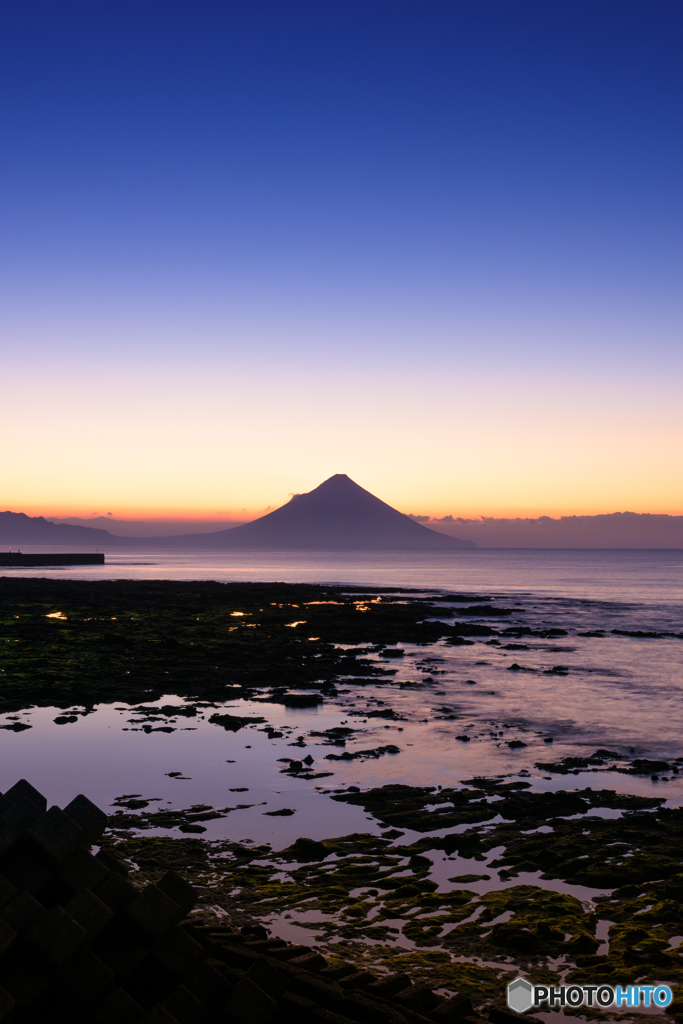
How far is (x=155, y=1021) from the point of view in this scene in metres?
3.04

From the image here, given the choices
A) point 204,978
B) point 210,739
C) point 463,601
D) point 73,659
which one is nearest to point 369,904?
point 204,978

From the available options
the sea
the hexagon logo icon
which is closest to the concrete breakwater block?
the hexagon logo icon

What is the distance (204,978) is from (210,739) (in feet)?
33.6

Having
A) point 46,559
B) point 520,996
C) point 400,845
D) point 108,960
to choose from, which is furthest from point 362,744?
point 46,559

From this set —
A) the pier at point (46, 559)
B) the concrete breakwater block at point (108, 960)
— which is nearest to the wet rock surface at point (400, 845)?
the concrete breakwater block at point (108, 960)

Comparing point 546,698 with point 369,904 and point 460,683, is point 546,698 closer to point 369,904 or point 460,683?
point 460,683

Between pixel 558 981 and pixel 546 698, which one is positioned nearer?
pixel 558 981

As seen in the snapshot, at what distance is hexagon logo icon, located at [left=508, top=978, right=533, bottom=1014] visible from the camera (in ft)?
17.2

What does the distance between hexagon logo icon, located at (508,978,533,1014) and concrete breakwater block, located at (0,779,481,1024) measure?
1467 millimetres

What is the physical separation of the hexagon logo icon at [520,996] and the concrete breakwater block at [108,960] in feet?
4.81

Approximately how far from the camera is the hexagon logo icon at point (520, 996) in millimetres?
5250

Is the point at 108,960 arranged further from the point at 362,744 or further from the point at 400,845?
the point at 362,744

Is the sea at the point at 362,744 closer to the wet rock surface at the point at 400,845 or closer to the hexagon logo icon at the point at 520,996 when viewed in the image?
the wet rock surface at the point at 400,845

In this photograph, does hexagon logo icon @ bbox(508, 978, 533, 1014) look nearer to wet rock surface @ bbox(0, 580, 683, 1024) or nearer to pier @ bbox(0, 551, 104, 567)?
wet rock surface @ bbox(0, 580, 683, 1024)
